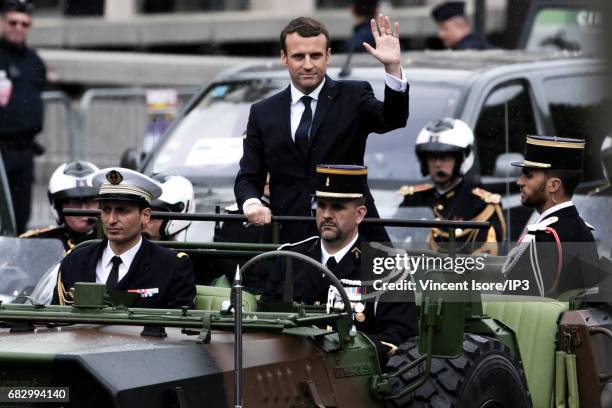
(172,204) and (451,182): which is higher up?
(451,182)

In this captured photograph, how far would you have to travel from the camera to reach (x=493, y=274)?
298 inches

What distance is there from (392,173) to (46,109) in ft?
27.6

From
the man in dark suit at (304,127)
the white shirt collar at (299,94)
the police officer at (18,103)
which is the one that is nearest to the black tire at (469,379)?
the man in dark suit at (304,127)

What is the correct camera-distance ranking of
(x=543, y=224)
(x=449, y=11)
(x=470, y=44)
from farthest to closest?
(x=449, y=11)
(x=470, y=44)
(x=543, y=224)

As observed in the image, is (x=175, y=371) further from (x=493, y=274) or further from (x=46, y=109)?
(x=46, y=109)

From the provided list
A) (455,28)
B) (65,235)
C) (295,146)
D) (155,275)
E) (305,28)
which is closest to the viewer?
(155,275)

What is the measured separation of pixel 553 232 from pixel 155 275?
74.6 inches

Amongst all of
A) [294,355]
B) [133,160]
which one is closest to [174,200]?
[294,355]

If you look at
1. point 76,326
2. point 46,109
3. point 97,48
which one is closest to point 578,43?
point 46,109

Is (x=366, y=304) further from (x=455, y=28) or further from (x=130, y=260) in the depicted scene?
(x=455, y=28)

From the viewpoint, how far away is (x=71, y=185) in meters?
10.1

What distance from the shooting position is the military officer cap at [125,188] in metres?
7.48

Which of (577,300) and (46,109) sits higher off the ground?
(46,109)

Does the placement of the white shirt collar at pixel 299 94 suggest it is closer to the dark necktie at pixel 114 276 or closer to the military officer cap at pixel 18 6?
the dark necktie at pixel 114 276
